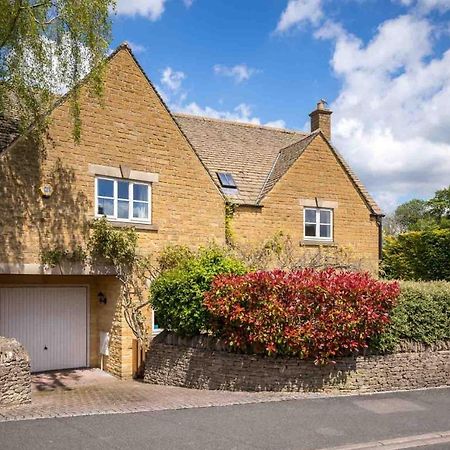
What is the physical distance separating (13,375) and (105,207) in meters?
5.82

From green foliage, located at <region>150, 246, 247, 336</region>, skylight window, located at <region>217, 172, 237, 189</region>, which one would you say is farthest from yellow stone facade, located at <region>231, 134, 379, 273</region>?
green foliage, located at <region>150, 246, 247, 336</region>

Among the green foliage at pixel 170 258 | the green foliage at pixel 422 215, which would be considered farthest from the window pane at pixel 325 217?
the green foliage at pixel 422 215

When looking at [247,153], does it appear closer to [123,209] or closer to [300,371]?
[123,209]

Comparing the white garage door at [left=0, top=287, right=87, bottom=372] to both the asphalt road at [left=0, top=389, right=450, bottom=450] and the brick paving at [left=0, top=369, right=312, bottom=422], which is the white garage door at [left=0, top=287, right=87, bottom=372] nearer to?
the brick paving at [left=0, top=369, right=312, bottom=422]

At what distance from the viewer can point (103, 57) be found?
1265cm

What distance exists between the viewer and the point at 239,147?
867 inches

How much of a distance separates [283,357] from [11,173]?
26.5 ft

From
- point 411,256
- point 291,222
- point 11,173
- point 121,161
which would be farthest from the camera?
point 411,256

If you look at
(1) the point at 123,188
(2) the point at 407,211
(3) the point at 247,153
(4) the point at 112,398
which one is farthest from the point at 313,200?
(2) the point at 407,211

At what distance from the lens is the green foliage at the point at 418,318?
12.5m

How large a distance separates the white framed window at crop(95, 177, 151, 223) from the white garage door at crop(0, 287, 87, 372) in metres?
3.01

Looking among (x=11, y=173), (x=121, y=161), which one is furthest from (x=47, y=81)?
(x=121, y=161)

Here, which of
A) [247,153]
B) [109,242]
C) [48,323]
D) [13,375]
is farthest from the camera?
[247,153]

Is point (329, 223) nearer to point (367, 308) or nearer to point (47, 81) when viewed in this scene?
point (367, 308)
